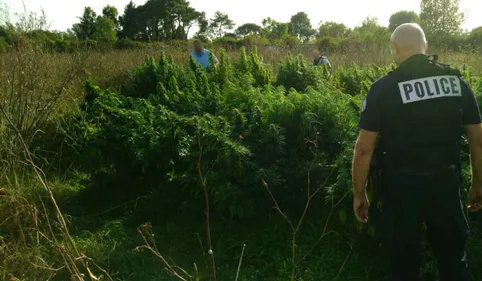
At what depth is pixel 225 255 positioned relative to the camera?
4336 millimetres

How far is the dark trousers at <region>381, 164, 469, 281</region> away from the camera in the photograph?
2955mm

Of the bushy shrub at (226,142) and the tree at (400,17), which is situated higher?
the tree at (400,17)

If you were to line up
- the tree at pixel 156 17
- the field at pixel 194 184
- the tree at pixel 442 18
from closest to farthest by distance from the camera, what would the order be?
the field at pixel 194 184 → the tree at pixel 442 18 → the tree at pixel 156 17

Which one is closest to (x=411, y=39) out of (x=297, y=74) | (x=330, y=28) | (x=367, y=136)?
(x=367, y=136)

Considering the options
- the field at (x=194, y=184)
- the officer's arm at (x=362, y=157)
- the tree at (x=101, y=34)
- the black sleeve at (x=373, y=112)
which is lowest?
the field at (x=194, y=184)

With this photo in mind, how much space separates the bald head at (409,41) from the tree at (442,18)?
33222mm

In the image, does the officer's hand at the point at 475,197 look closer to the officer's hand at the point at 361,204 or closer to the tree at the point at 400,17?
the officer's hand at the point at 361,204

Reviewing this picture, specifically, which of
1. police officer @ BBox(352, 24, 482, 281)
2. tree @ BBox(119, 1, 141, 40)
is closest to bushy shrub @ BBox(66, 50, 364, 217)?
police officer @ BBox(352, 24, 482, 281)

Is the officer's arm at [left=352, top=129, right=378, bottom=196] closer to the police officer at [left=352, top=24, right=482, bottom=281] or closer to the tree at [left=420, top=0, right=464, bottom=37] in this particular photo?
the police officer at [left=352, top=24, right=482, bottom=281]

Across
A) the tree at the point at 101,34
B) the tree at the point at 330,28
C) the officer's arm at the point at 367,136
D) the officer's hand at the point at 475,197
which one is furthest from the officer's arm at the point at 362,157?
the tree at the point at 330,28

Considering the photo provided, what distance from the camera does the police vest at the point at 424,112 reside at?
9.56ft

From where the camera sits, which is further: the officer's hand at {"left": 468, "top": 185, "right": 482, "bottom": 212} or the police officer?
the officer's hand at {"left": 468, "top": 185, "right": 482, "bottom": 212}

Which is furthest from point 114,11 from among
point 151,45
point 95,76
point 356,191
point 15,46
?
point 356,191

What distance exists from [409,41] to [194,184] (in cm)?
244
